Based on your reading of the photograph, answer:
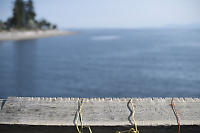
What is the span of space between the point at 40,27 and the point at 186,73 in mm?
99322

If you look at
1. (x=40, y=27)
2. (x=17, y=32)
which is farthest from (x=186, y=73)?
(x=40, y=27)

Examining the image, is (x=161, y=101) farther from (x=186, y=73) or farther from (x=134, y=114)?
(x=186, y=73)

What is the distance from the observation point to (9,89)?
2153cm

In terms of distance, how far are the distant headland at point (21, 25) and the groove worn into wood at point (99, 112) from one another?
8311 centimetres

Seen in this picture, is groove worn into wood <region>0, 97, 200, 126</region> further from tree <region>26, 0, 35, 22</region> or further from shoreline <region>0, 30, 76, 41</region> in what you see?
tree <region>26, 0, 35, 22</region>

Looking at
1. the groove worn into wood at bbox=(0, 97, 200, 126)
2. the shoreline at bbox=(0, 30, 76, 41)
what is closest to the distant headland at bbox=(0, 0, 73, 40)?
the shoreline at bbox=(0, 30, 76, 41)

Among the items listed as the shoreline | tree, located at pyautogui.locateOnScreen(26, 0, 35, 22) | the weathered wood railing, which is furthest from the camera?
tree, located at pyautogui.locateOnScreen(26, 0, 35, 22)

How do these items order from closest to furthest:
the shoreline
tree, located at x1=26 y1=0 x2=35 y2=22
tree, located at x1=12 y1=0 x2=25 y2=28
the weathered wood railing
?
the weathered wood railing → the shoreline → tree, located at x1=12 y1=0 x2=25 y2=28 → tree, located at x1=26 y1=0 x2=35 y2=22

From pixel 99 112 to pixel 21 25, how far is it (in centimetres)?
9999

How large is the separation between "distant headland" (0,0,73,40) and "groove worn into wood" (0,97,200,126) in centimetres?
8311

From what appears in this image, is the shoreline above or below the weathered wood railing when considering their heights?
below

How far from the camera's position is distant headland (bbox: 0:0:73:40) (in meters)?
85.3

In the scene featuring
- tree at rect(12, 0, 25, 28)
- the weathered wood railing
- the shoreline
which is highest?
tree at rect(12, 0, 25, 28)

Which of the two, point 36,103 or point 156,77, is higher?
point 36,103
